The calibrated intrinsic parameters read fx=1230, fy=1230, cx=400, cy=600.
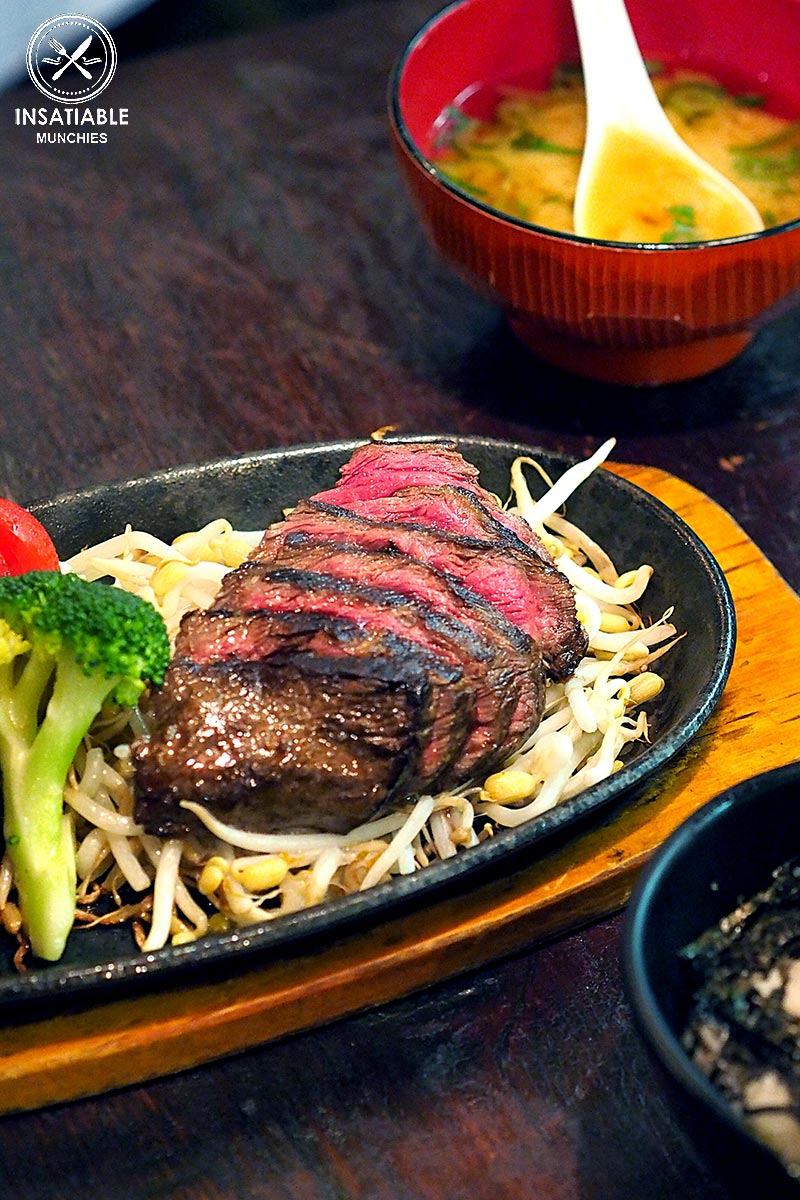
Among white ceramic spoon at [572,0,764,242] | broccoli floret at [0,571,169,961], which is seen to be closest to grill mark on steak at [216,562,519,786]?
broccoli floret at [0,571,169,961]

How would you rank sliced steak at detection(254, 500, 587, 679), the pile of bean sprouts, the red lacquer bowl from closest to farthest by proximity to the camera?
1. the pile of bean sprouts
2. sliced steak at detection(254, 500, 587, 679)
3. the red lacquer bowl

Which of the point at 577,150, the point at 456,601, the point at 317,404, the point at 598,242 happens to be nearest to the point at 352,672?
the point at 456,601

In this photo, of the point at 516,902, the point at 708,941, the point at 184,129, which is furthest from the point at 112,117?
the point at 708,941

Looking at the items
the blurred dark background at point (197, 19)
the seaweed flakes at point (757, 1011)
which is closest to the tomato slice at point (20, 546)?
the seaweed flakes at point (757, 1011)

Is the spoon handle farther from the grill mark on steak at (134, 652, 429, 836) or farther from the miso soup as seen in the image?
the grill mark on steak at (134, 652, 429, 836)

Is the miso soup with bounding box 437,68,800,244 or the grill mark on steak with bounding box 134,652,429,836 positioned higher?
the miso soup with bounding box 437,68,800,244

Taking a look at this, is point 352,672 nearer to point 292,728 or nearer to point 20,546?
point 292,728

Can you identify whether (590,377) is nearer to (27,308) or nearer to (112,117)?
(27,308)

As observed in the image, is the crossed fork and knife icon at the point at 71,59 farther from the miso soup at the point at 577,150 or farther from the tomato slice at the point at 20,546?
the tomato slice at the point at 20,546
